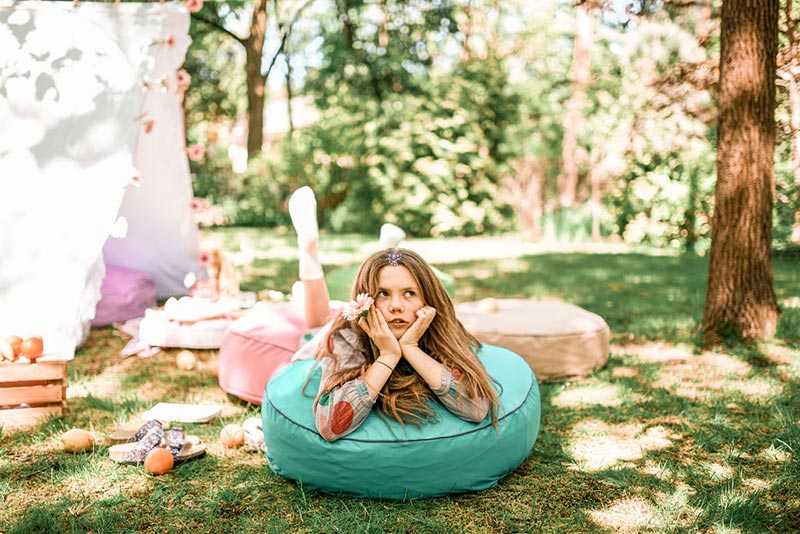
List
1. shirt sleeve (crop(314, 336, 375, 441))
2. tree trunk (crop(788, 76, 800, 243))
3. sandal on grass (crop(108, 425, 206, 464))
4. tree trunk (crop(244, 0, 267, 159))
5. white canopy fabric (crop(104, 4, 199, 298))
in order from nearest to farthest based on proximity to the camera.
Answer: shirt sleeve (crop(314, 336, 375, 441))
sandal on grass (crop(108, 425, 206, 464))
tree trunk (crop(788, 76, 800, 243))
white canopy fabric (crop(104, 4, 199, 298))
tree trunk (crop(244, 0, 267, 159))

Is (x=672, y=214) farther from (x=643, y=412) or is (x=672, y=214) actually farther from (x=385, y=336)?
(x=385, y=336)

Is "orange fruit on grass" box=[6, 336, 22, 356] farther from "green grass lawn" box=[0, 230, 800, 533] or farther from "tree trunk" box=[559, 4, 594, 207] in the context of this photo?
"tree trunk" box=[559, 4, 594, 207]

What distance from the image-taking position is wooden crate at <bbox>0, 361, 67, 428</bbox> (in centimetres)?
355

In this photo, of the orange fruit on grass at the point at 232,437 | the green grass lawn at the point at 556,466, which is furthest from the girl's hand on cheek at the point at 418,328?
the orange fruit on grass at the point at 232,437

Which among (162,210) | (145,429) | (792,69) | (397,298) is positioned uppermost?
(792,69)

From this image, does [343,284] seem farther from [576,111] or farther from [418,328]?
[576,111]

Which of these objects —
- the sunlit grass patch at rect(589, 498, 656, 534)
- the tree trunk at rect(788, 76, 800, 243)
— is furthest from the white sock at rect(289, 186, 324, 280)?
the tree trunk at rect(788, 76, 800, 243)

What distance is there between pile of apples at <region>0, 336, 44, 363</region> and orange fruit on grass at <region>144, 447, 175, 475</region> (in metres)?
1.00

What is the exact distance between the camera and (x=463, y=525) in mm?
2578

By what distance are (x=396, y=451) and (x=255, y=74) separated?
12.6m

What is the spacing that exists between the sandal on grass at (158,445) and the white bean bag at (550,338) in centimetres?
181

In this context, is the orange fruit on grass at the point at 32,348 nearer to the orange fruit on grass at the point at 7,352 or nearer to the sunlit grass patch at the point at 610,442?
the orange fruit on grass at the point at 7,352

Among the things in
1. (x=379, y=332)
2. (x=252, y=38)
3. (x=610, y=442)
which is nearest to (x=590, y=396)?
(x=610, y=442)

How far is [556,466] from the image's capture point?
10.1 feet
